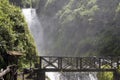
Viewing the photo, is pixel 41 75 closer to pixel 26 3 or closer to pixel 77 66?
pixel 77 66

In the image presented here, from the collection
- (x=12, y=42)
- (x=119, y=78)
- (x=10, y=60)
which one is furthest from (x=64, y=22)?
(x=10, y=60)

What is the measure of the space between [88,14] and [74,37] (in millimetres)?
5510

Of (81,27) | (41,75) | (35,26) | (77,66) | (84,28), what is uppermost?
(35,26)

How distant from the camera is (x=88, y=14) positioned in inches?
2564

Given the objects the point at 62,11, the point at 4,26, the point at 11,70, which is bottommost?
the point at 11,70

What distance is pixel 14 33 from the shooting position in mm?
24000

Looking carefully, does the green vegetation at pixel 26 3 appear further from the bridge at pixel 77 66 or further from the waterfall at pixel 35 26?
the bridge at pixel 77 66

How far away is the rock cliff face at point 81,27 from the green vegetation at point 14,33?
25556mm

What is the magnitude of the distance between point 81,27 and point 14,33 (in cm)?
4291

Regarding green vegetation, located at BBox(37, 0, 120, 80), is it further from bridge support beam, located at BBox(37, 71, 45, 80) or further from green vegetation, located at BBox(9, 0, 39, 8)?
bridge support beam, located at BBox(37, 71, 45, 80)

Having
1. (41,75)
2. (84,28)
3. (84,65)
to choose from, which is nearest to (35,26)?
(84,28)

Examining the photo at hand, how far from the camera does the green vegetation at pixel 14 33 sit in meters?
21.3

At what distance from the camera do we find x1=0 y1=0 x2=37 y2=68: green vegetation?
21.3 m

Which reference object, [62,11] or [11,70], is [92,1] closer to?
[62,11]
